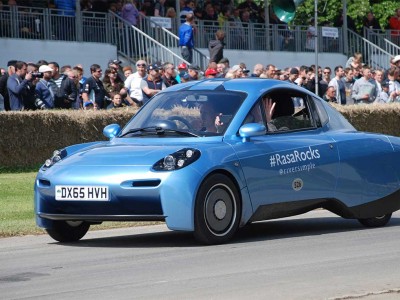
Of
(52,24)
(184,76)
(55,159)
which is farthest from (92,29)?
(55,159)

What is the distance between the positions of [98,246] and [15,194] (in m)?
6.72

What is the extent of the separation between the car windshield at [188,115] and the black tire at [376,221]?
2247 mm

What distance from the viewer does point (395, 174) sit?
13.8 metres

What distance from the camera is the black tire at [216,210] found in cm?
1145

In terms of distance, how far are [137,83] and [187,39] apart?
658 cm

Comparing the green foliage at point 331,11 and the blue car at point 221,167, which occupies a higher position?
the green foliage at point 331,11

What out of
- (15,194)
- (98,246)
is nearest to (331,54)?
(15,194)

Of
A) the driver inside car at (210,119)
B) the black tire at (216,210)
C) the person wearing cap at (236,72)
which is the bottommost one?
the black tire at (216,210)

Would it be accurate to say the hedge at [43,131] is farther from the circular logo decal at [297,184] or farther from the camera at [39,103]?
the circular logo decal at [297,184]

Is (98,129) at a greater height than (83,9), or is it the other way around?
(83,9)

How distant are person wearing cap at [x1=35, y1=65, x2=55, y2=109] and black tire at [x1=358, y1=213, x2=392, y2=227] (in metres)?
10.2

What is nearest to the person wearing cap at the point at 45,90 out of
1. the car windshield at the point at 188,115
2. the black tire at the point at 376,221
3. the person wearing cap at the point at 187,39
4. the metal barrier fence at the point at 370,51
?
the person wearing cap at the point at 187,39

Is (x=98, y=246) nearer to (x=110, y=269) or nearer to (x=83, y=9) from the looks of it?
(x=110, y=269)

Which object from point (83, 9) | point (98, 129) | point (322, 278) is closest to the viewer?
point (322, 278)
